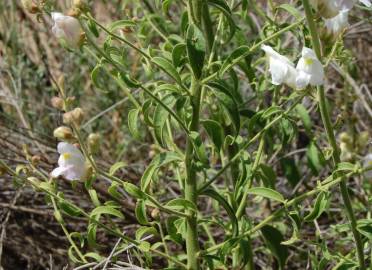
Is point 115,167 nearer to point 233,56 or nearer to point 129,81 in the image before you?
point 129,81

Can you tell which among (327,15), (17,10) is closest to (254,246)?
(327,15)

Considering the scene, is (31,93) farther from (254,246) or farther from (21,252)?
(254,246)

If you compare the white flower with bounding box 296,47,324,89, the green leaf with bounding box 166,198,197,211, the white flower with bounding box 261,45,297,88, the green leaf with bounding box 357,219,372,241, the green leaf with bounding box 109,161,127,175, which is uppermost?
the white flower with bounding box 296,47,324,89


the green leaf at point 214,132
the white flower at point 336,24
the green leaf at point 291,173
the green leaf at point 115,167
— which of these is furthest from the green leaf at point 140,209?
the green leaf at point 291,173

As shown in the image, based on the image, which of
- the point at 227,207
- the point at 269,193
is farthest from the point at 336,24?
the point at 227,207

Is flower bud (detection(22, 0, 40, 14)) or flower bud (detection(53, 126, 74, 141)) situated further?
flower bud (detection(22, 0, 40, 14))

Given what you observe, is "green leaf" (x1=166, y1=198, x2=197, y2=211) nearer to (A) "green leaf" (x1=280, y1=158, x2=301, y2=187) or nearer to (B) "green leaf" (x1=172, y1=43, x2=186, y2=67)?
(B) "green leaf" (x1=172, y1=43, x2=186, y2=67)


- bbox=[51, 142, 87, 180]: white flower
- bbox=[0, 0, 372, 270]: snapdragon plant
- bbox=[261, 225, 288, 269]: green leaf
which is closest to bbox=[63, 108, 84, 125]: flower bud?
bbox=[0, 0, 372, 270]: snapdragon plant
